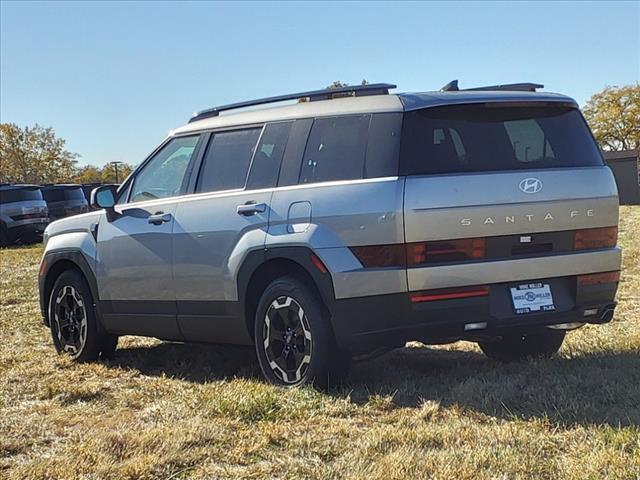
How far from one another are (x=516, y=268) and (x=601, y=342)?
6.28 feet

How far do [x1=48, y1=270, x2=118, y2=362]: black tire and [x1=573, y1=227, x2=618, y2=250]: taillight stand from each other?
12.6ft

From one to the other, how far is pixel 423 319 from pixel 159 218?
2264mm

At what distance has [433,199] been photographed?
480 cm

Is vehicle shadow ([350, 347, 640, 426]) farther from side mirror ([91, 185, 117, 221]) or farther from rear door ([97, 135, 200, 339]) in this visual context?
side mirror ([91, 185, 117, 221])

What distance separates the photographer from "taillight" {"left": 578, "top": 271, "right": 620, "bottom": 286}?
5180 mm

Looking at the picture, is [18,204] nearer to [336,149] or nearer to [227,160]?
[227,160]

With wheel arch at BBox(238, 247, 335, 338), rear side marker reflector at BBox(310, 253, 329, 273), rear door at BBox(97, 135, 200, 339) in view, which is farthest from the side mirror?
rear side marker reflector at BBox(310, 253, 329, 273)

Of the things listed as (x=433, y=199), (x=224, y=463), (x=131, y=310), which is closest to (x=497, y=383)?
(x=433, y=199)

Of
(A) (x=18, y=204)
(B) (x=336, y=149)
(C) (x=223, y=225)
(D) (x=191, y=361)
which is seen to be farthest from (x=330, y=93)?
(A) (x=18, y=204)

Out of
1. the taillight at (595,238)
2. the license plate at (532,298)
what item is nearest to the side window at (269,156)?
the license plate at (532,298)

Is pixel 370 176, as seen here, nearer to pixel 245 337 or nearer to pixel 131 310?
pixel 245 337

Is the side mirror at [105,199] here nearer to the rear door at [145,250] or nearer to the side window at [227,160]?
the rear door at [145,250]

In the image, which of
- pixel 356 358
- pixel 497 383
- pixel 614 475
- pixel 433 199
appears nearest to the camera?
pixel 614 475

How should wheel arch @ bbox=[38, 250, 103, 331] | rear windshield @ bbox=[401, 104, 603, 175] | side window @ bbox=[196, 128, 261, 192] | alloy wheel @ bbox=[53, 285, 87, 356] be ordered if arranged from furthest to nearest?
1. alloy wheel @ bbox=[53, 285, 87, 356]
2. wheel arch @ bbox=[38, 250, 103, 331]
3. side window @ bbox=[196, 128, 261, 192]
4. rear windshield @ bbox=[401, 104, 603, 175]
